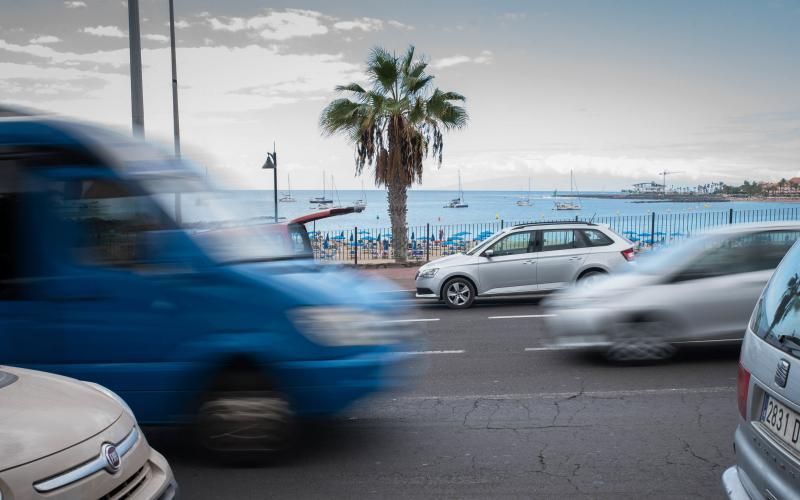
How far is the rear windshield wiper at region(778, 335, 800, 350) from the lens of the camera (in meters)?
2.74

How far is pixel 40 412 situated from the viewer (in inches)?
118

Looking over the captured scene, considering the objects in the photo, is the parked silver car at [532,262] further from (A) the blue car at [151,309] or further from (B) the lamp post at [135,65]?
(A) the blue car at [151,309]

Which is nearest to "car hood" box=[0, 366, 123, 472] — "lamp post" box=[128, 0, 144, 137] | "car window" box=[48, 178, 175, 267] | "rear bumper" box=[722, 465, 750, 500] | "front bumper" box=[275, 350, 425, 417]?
"car window" box=[48, 178, 175, 267]

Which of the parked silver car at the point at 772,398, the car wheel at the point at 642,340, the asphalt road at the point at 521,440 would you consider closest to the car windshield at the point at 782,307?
the parked silver car at the point at 772,398

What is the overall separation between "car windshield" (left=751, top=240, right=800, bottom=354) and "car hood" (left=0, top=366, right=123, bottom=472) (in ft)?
9.53

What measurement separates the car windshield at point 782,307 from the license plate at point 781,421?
0.24 metres

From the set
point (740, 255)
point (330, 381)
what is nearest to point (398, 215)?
point (740, 255)

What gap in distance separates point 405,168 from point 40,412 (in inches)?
746

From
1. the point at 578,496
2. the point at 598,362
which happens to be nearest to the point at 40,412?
the point at 578,496

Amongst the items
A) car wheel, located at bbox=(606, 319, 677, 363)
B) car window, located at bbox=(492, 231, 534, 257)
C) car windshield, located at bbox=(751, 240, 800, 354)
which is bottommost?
car wheel, located at bbox=(606, 319, 677, 363)

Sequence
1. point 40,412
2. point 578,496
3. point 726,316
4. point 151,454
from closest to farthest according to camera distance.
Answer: point 40,412, point 151,454, point 578,496, point 726,316

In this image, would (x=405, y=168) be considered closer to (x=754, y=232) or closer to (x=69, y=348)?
(x=754, y=232)

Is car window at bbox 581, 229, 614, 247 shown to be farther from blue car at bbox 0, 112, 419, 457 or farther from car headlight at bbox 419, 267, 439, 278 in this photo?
blue car at bbox 0, 112, 419, 457

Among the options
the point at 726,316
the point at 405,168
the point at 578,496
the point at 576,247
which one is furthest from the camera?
the point at 405,168
